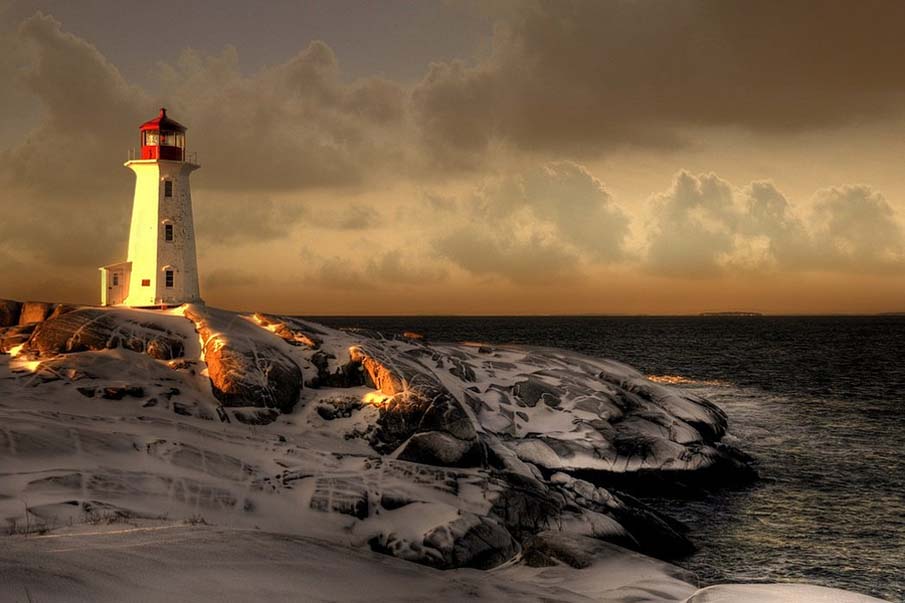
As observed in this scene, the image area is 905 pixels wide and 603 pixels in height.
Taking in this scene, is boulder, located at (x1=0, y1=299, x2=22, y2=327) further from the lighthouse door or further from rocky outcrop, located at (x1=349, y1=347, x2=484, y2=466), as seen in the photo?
rocky outcrop, located at (x1=349, y1=347, x2=484, y2=466)

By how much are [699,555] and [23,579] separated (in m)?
18.2

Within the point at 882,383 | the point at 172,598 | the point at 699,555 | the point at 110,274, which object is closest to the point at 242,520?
the point at 172,598

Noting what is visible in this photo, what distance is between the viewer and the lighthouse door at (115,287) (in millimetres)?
38406

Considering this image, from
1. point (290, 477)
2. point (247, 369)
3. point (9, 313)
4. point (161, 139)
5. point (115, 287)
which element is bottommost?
point (290, 477)

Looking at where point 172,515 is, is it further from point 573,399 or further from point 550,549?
point 573,399

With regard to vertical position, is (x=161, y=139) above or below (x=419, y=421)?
above

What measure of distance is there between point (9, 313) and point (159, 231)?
28.1 ft

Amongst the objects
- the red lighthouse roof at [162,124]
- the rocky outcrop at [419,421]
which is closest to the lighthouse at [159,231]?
the red lighthouse roof at [162,124]

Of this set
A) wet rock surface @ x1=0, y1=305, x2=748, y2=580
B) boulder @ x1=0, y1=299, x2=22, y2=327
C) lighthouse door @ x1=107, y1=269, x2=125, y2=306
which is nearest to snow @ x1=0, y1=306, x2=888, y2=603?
wet rock surface @ x1=0, y1=305, x2=748, y2=580

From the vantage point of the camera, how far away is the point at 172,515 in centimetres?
1636

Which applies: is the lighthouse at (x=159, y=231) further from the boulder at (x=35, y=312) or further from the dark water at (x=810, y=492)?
the dark water at (x=810, y=492)

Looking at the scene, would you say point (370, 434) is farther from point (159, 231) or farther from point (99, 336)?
point (159, 231)

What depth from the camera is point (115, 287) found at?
3853 centimetres

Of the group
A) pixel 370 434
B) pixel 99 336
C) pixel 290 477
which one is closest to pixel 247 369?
pixel 370 434
